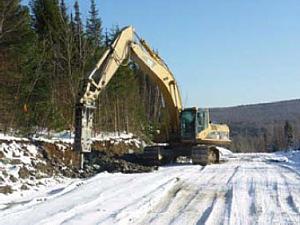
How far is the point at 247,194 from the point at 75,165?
7.75 m

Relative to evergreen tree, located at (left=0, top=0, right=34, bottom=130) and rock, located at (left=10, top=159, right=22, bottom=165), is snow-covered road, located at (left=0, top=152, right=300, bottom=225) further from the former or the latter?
evergreen tree, located at (left=0, top=0, right=34, bottom=130)

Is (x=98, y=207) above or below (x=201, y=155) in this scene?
below

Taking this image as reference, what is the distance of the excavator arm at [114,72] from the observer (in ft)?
60.6

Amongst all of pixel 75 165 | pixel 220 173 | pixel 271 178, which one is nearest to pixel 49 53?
pixel 75 165

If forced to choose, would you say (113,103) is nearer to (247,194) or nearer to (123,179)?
(123,179)

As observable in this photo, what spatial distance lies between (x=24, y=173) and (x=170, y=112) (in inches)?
447

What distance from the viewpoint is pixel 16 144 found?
57.1 ft

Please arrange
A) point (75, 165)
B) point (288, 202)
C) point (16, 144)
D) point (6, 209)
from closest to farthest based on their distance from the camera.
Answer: point (6, 209)
point (288, 202)
point (16, 144)
point (75, 165)

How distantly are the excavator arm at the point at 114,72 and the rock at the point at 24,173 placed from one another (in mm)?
2624

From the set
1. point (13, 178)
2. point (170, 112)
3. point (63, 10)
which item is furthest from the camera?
point (63, 10)

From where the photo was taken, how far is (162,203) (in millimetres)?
11891

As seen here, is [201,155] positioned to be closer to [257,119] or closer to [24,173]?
[24,173]

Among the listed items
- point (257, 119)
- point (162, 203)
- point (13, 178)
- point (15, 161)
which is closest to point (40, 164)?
point (15, 161)

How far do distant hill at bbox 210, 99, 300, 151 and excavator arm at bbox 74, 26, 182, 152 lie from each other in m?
66.7
